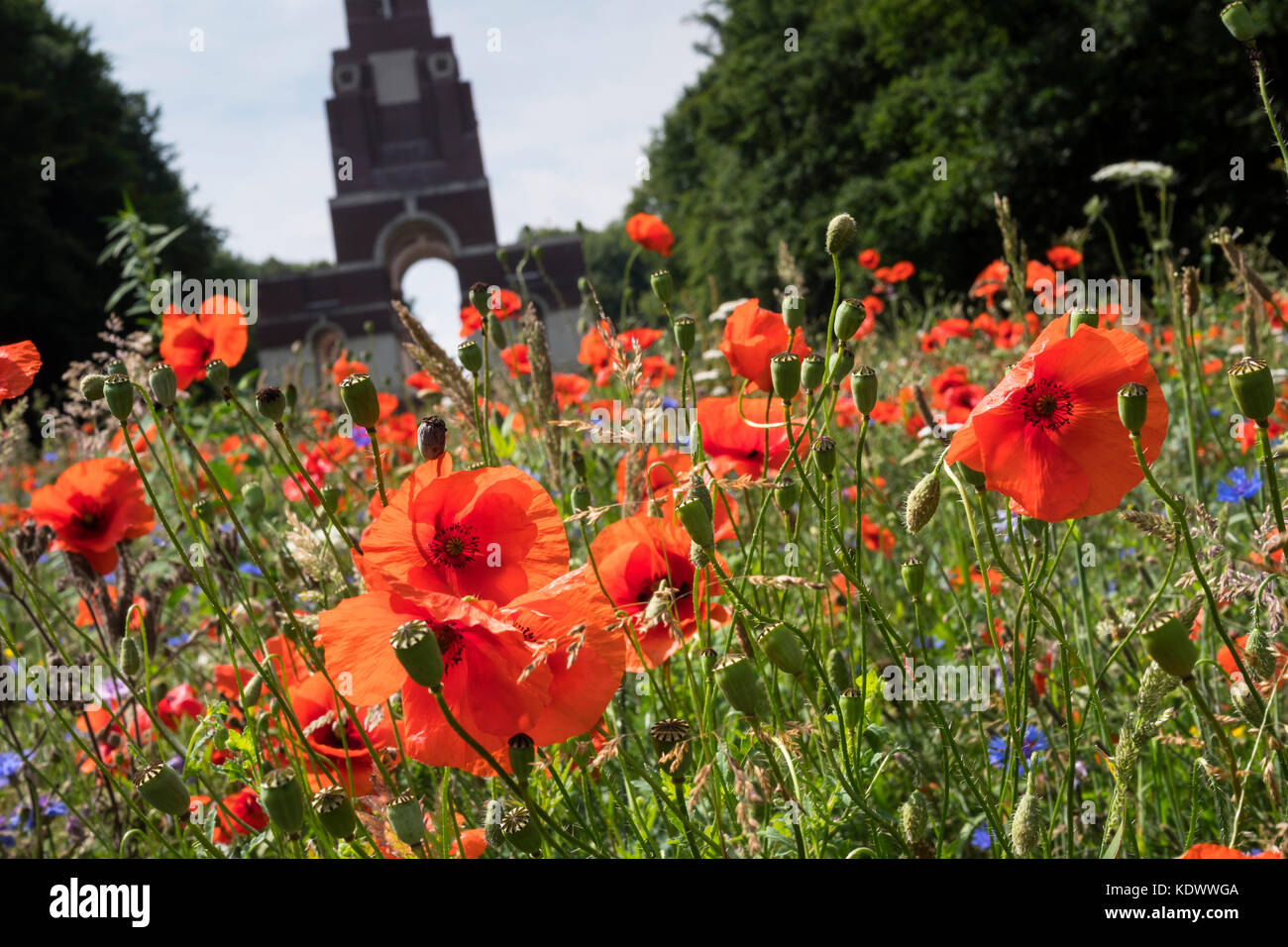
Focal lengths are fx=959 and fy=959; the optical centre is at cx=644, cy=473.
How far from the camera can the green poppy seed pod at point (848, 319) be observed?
35.1 inches

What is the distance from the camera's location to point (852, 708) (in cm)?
81

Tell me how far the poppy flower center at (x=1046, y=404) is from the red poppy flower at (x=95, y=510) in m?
1.13

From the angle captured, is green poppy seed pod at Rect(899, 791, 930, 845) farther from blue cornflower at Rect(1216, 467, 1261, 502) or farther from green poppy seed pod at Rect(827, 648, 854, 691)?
blue cornflower at Rect(1216, 467, 1261, 502)

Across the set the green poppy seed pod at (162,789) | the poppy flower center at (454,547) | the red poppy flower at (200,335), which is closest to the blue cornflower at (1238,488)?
the poppy flower center at (454,547)

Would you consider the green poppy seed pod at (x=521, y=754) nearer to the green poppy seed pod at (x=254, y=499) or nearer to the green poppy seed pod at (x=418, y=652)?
the green poppy seed pod at (x=418, y=652)

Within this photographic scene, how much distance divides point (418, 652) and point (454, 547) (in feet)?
0.67

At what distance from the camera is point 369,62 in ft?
98.3

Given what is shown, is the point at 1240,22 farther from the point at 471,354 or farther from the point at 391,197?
the point at 391,197

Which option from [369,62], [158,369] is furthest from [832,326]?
[369,62]

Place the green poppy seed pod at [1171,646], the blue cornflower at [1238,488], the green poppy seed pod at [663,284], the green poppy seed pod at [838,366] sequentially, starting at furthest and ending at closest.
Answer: the blue cornflower at [1238,488]
the green poppy seed pod at [663,284]
the green poppy seed pod at [838,366]
the green poppy seed pod at [1171,646]

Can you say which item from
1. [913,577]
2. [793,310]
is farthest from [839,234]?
[913,577]

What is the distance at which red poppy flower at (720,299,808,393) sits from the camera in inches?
40.8

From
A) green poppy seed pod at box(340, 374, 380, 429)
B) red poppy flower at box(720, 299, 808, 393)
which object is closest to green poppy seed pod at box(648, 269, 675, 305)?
red poppy flower at box(720, 299, 808, 393)

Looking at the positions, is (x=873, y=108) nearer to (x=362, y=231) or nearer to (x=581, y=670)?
(x=362, y=231)
